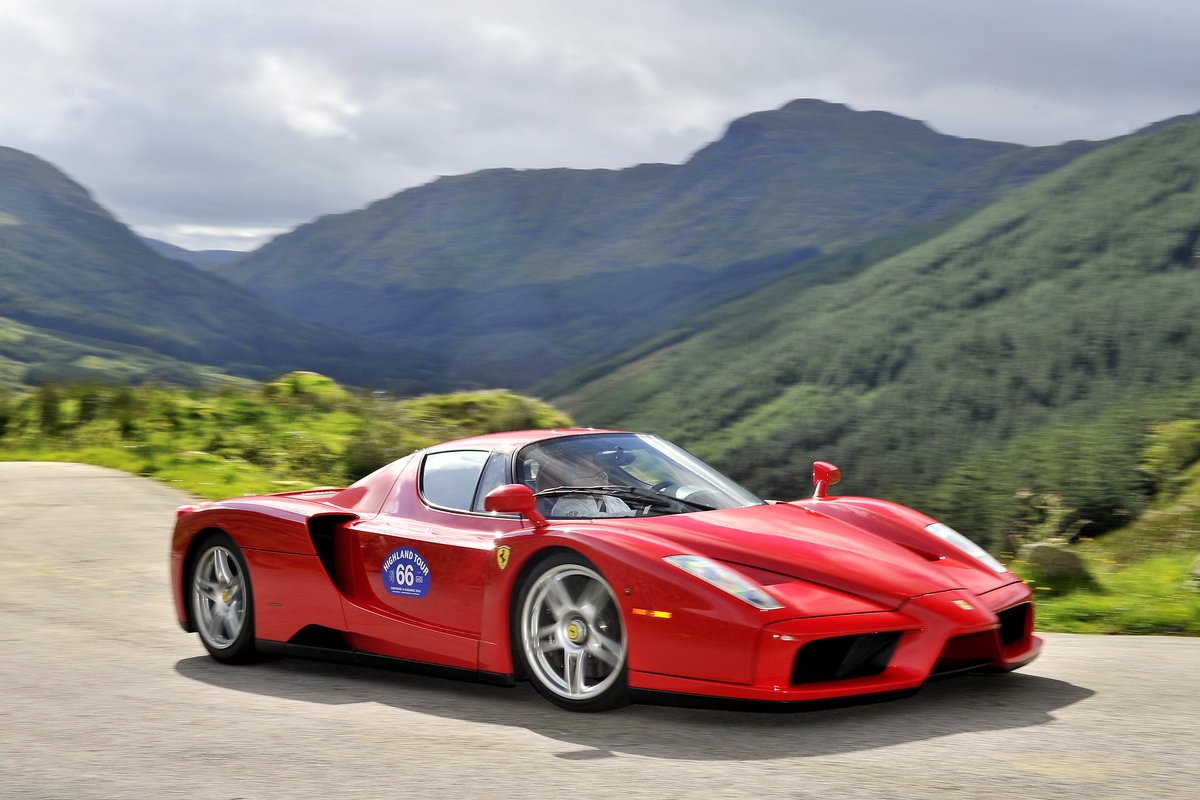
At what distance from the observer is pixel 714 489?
5.81m

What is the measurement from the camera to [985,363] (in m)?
102

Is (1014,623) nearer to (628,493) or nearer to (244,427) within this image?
(628,493)

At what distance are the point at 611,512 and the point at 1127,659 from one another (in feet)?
8.21

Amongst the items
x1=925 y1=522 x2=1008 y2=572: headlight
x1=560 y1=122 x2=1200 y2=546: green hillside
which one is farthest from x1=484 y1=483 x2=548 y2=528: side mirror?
x1=560 y1=122 x2=1200 y2=546: green hillside

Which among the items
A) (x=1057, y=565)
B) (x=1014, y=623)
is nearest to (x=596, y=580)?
(x=1014, y=623)

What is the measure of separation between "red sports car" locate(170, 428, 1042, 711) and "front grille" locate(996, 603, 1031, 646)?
14 mm

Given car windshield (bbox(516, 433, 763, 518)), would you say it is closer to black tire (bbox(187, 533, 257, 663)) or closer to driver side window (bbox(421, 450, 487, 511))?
driver side window (bbox(421, 450, 487, 511))

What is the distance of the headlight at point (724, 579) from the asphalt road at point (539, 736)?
0.46 m

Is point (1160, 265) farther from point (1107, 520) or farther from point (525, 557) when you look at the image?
point (525, 557)

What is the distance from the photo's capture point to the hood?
15.3ft

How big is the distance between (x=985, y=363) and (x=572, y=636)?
101678mm

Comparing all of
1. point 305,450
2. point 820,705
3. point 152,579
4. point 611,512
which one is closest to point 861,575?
point 820,705

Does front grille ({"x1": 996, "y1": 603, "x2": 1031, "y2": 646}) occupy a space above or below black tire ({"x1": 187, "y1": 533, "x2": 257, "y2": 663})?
above

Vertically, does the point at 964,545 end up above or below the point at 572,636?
above
